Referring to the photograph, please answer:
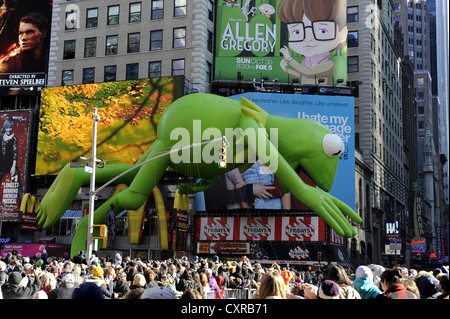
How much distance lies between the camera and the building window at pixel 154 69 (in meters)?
49.6

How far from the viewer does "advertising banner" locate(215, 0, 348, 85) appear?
4825 centimetres

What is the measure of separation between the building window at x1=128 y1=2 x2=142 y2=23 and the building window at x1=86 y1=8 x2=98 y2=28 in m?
3.30

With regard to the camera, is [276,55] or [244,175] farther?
[276,55]

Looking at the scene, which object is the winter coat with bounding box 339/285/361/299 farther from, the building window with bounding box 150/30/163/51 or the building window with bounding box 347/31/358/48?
the building window with bounding box 347/31/358/48

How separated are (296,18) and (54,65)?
2165cm

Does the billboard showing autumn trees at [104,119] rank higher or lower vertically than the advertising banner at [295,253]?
higher

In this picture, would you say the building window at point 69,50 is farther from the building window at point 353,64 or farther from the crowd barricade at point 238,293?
the crowd barricade at point 238,293

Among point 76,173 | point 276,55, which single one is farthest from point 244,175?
point 76,173

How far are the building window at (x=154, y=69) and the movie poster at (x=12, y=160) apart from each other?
443 inches

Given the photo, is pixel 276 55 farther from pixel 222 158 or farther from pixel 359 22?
pixel 222 158

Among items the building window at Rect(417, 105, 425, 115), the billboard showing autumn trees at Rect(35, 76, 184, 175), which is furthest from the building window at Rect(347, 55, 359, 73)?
the building window at Rect(417, 105, 425, 115)

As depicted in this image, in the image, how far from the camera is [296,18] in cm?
4856

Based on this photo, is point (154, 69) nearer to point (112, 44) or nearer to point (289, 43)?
point (112, 44)

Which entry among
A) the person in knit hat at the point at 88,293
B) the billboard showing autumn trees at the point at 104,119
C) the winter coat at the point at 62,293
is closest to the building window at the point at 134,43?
the billboard showing autumn trees at the point at 104,119
